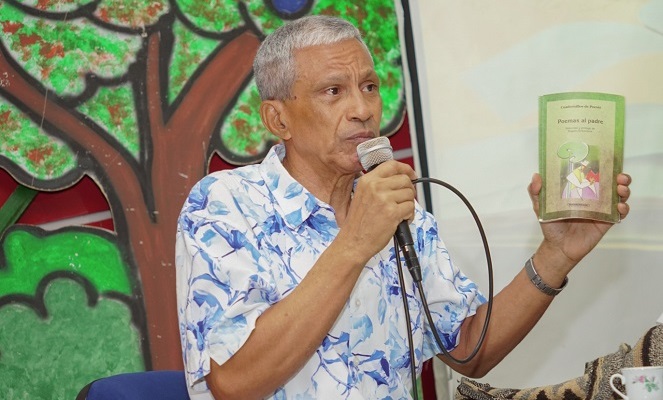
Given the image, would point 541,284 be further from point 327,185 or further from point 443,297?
point 327,185

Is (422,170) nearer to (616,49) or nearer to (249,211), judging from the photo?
(616,49)

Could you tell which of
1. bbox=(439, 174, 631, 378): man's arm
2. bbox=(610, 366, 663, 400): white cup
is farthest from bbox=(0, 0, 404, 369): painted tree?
bbox=(610, 366, 663, 400): white cup

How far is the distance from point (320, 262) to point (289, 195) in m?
0.31

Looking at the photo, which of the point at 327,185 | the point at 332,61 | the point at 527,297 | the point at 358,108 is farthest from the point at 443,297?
the point at 332,61

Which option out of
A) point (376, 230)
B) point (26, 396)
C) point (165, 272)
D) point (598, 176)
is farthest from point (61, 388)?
point (598, 176)

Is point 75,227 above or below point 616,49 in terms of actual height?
below

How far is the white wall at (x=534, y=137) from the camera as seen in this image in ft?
9.39

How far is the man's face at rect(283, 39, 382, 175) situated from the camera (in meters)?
1.91

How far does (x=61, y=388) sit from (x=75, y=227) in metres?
0.45

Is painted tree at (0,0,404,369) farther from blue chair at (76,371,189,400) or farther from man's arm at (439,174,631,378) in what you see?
man's arm at (439,174,631,378)

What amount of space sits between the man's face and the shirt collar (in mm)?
69

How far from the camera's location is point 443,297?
204 centimetres

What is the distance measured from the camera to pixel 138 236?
2.67 m

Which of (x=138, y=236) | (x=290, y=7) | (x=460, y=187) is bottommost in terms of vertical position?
(x=138, y=236)
